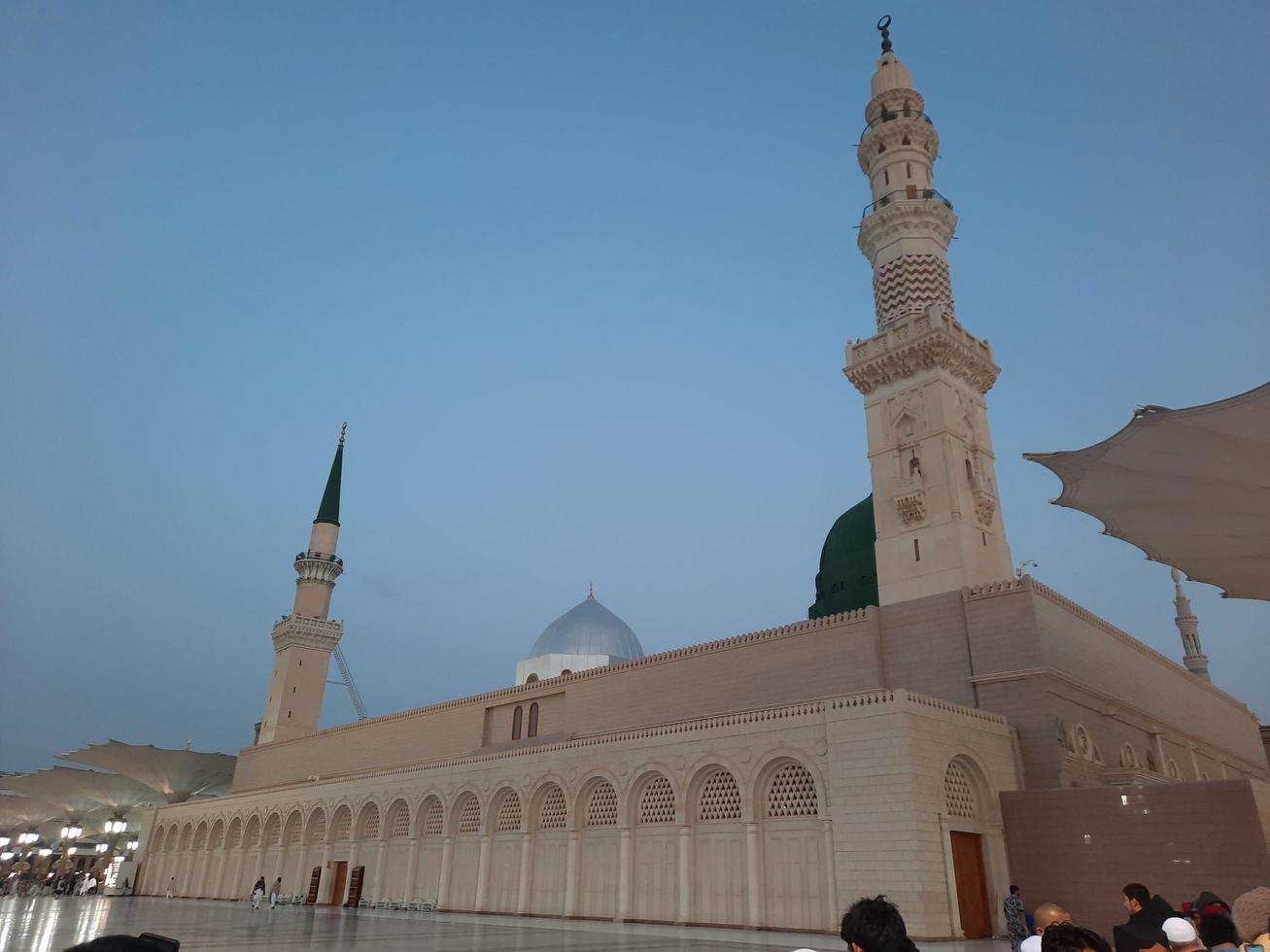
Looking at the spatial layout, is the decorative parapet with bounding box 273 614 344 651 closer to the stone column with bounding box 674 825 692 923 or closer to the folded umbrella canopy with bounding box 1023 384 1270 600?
the stone column with bounding box 674 825 692 923

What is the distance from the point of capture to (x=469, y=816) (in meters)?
23.3

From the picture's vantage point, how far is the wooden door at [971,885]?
49.0ft

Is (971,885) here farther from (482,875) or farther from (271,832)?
(271,832)

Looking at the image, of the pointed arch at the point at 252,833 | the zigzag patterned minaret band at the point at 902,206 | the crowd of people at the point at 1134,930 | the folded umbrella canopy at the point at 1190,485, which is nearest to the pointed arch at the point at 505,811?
the pointed arch at the point at 252,833

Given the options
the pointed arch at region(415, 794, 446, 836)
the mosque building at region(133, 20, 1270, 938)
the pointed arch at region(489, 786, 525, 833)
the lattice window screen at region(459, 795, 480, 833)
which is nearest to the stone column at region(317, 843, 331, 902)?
the mosque building at region(133, 20, 1270, 938)

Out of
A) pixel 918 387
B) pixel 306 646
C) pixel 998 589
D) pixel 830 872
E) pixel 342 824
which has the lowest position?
pixel 830 872

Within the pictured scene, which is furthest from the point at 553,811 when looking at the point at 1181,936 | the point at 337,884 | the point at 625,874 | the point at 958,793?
the point at 1181,936

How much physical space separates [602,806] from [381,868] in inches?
360

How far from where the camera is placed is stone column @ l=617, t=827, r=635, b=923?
59.6ft

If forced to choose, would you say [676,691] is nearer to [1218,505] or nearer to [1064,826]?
[1064,826]

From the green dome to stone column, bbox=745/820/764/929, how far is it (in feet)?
43.0

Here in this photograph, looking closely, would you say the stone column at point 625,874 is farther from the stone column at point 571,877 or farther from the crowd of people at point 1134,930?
the crowd of people at point 1134,930

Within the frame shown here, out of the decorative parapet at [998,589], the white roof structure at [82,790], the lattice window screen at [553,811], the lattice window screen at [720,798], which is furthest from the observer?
the white roof structure at [82,790]

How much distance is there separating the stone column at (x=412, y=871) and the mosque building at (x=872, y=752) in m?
0.09
